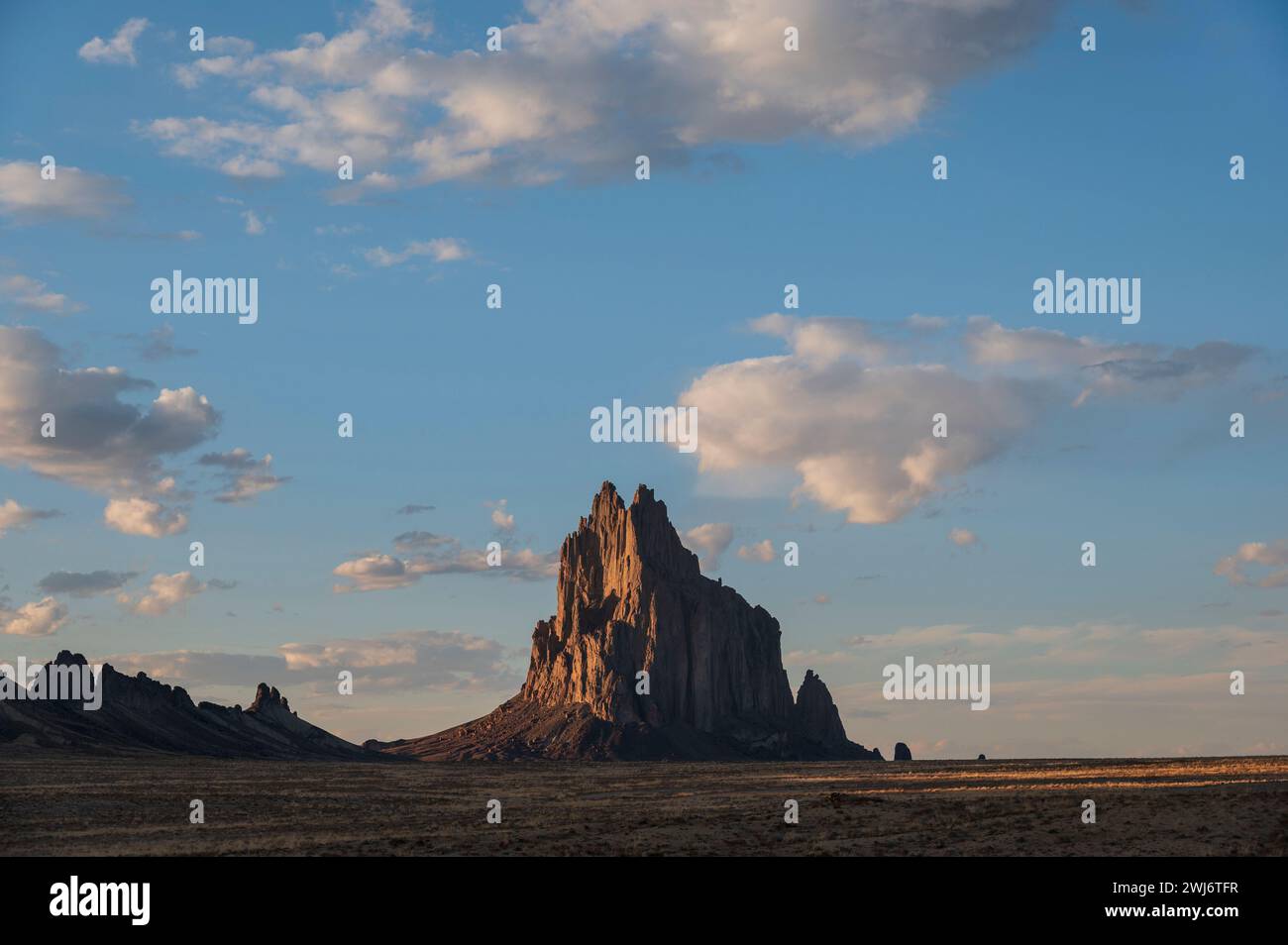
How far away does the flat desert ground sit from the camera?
46.1m

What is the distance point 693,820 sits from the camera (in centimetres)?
5622

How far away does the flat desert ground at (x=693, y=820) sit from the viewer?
151 feet

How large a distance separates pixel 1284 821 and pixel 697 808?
1068 inches

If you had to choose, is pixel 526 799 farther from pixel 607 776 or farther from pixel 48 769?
pixel 48 769
